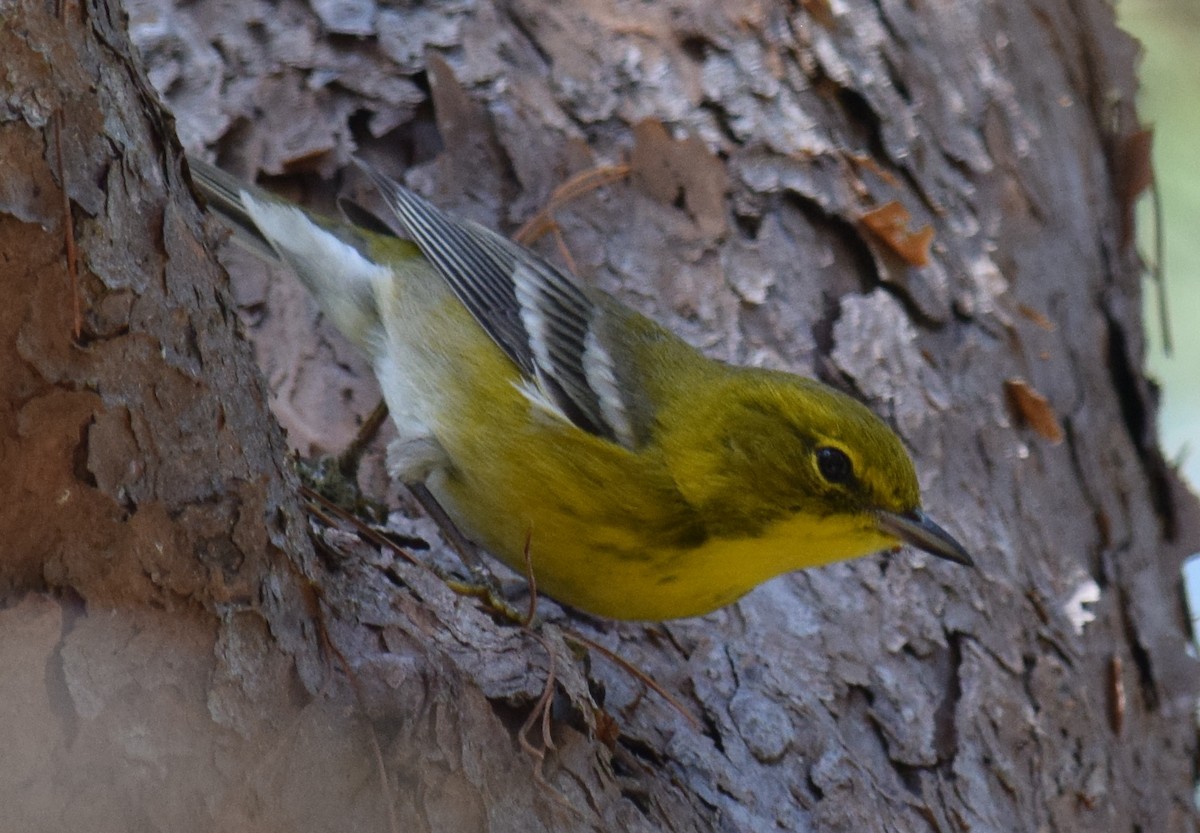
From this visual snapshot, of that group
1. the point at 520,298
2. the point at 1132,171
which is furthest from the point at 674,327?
the point at 1132,171

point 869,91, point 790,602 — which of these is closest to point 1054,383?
point 869,91

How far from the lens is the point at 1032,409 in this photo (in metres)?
4.21

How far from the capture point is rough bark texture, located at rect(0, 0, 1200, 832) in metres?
1.94

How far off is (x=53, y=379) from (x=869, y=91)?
10.6 ft

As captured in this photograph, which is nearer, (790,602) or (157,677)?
(157,677)

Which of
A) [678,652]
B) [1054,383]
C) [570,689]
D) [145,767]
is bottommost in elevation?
[145,767]

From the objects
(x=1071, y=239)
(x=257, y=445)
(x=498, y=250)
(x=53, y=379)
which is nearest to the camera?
(x=53, y=379)

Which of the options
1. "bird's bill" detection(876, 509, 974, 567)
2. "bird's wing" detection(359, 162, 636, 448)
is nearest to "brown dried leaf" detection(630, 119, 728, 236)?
"bird's wing" detection(359, 162, 636, 448)

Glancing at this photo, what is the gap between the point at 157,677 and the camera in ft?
6.62

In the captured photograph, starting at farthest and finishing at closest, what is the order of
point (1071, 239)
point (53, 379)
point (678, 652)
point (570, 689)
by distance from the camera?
point (1071, 239)
point (678, 652)
point (570, 689)
point (53, 379)

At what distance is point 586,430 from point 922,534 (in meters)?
0.91

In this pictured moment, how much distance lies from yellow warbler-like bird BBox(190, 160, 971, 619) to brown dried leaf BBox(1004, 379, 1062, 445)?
971 mm

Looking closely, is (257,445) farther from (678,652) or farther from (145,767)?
(678,652)

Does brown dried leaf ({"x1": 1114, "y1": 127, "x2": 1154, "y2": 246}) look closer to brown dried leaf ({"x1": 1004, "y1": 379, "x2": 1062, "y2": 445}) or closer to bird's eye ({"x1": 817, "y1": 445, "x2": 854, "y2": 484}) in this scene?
brown dried leaf ({"x1": 1004, "y1": 379, "x2": 1062, "y2": 445})
